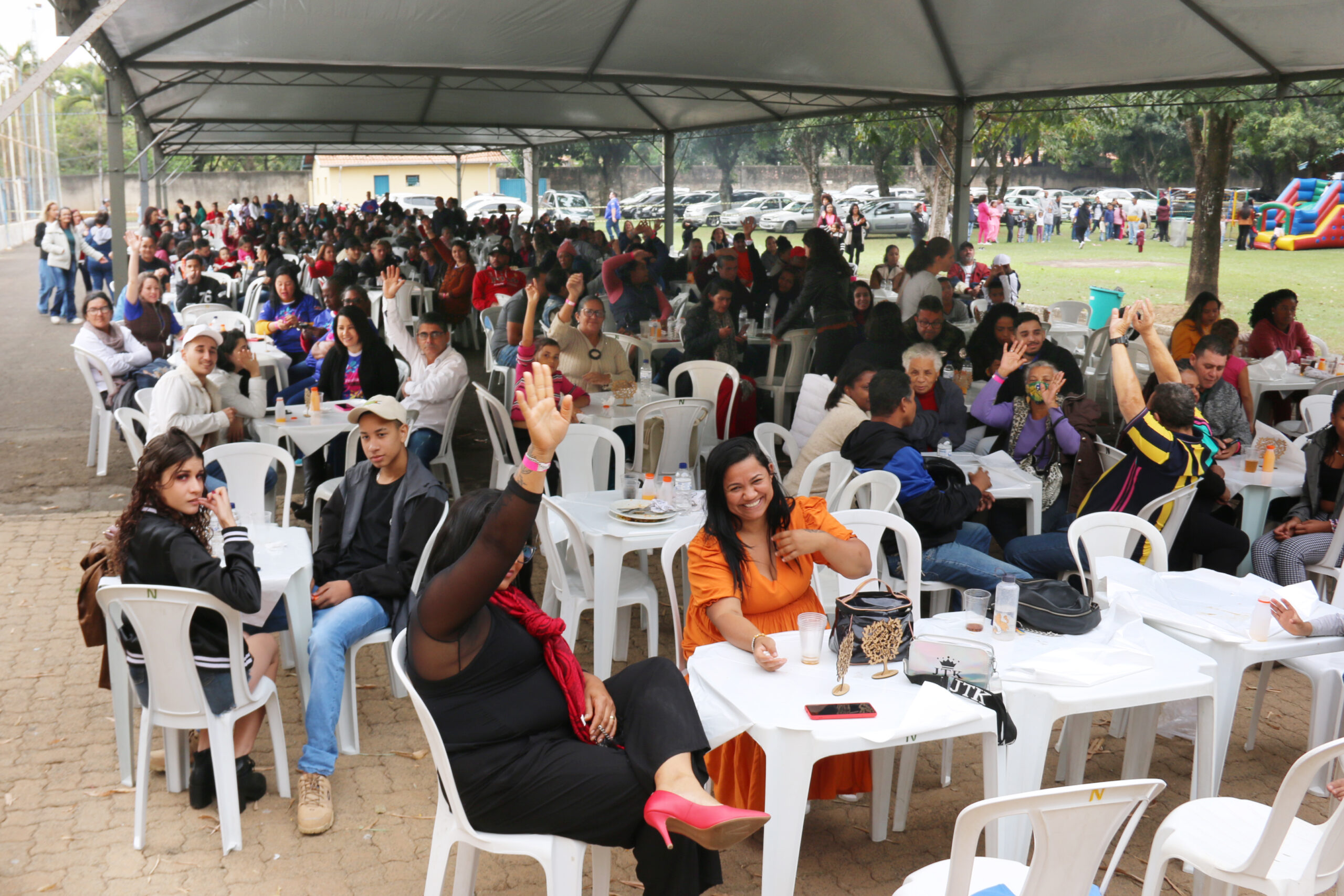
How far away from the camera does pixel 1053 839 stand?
6.06 feet

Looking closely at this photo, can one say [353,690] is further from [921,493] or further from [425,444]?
[425,444]

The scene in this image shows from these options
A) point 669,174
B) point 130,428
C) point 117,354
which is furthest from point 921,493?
point 669,174

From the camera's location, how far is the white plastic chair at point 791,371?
27.0 feet

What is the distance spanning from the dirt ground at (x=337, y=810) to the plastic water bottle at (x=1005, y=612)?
745 mm

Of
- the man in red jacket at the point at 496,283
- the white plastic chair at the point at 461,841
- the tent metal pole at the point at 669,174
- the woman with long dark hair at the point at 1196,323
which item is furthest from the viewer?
the tent metal pole at the point at 669,174

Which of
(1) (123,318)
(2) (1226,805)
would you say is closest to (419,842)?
(2) (1226,805)

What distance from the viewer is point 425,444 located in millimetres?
5977

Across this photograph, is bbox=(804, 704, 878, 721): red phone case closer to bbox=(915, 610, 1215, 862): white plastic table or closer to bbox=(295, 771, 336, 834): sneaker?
bbox=(915, 610, 1215, 862): white plastic table

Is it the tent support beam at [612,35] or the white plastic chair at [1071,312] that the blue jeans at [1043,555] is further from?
the white plastic chair at [1071,312]

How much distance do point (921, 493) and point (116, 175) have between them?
7.80 metres

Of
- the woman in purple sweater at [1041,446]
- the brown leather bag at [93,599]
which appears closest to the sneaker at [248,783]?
the brown leather bag at [93,599]

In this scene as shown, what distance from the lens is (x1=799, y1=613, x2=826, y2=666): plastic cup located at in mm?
2715

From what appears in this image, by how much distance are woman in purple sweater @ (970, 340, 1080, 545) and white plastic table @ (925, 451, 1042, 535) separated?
0.26 feet

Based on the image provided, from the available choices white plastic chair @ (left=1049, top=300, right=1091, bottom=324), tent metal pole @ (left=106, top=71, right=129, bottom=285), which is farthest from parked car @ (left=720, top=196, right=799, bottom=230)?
tent metal pole @ (left=106, top=71, right=129, bottom=285)
